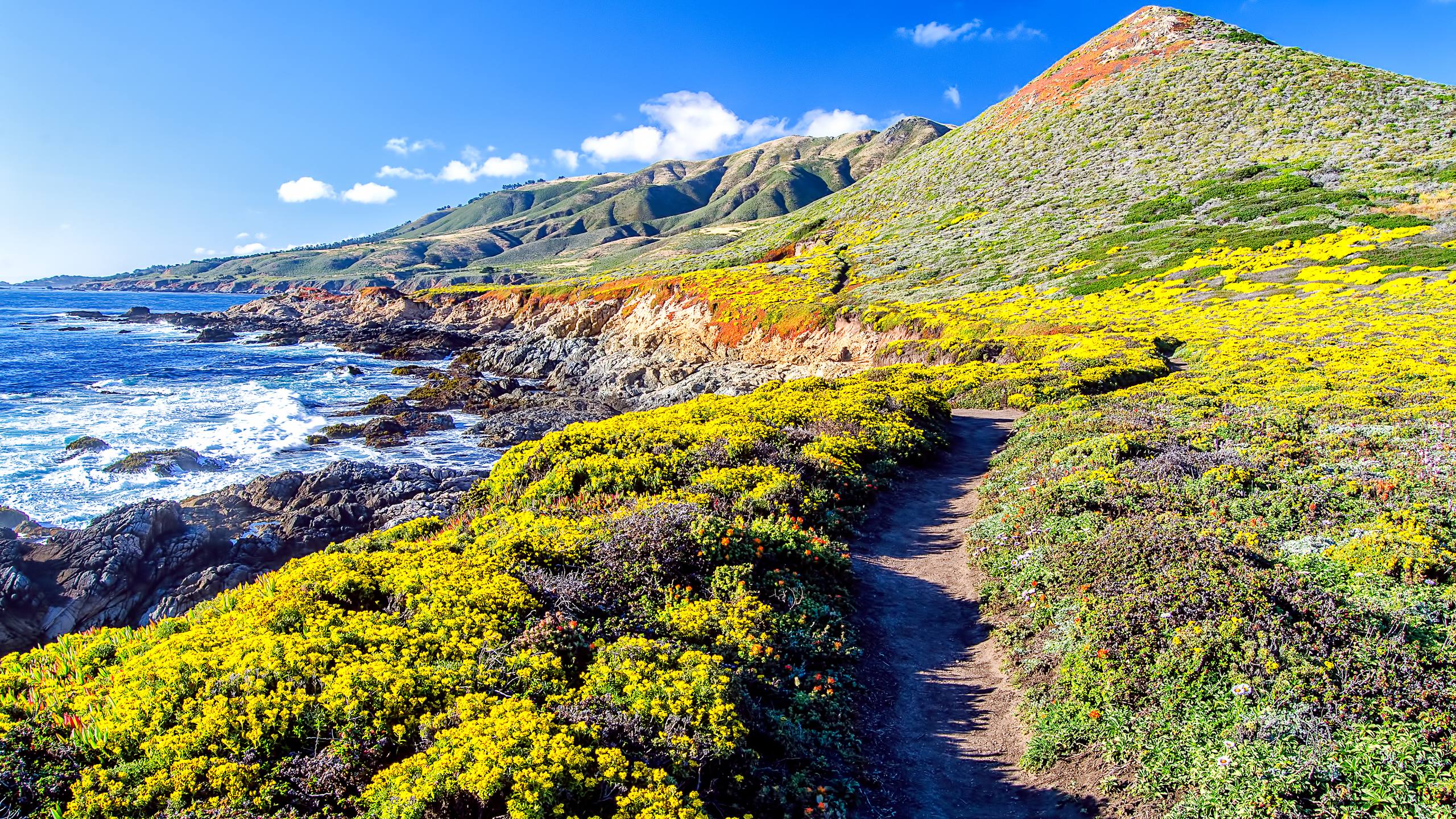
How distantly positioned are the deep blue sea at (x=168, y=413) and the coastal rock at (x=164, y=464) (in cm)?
42

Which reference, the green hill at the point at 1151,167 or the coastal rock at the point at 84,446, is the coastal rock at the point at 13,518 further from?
the green hill at the point at 1151,167

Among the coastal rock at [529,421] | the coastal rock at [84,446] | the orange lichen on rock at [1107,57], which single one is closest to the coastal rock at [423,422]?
the coastal rock at [529,421]

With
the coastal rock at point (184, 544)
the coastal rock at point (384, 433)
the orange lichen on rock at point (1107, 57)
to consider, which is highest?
the orange lichen on rock at point (1107, 57)

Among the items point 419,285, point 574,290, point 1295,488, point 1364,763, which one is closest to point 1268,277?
point 1295,488

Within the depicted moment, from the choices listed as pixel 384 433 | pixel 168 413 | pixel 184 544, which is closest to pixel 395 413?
pixel 384 433

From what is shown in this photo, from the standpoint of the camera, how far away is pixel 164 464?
24.9 meters

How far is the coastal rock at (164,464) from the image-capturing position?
24.4 meters

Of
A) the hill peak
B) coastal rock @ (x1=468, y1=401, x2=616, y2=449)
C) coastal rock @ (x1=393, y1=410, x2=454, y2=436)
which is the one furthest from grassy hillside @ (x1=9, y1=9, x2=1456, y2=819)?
the hill peak

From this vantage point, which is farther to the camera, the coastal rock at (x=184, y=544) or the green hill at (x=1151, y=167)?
the green hill at (x=1151, y=167)

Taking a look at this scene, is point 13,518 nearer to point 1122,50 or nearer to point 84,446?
point 84,446

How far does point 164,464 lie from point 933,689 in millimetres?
30248

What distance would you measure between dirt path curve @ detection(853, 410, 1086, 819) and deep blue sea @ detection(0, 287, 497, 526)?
69.4 ft

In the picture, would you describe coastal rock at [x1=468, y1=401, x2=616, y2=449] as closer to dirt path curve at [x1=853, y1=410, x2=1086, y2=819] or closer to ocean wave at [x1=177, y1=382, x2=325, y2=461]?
ocean wave at [x1=177, y1=382, x2=325, y2=461]

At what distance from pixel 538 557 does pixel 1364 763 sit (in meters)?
8.44
